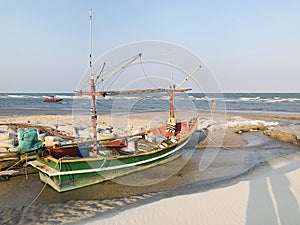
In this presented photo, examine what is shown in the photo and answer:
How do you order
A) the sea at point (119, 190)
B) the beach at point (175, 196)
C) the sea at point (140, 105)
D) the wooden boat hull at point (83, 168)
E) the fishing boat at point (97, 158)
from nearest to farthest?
the beach at point (175, 196), the sea at point (119, 190), the wooden boat hull at point (83, 168), the fishing boat at point (97, 158), the sea at point (140, 105)

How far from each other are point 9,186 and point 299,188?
10344 mm

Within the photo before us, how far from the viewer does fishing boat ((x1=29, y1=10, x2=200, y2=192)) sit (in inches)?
351

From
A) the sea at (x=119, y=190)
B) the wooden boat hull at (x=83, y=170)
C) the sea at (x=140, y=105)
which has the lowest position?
the sea at (x=119, y=190)

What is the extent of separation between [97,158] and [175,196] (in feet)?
10.4

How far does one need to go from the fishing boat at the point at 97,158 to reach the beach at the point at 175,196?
0.34m

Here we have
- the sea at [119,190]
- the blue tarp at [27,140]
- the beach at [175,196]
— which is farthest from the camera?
the blue tarp at [27,140]

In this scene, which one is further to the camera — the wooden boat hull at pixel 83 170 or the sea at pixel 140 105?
the sea at pixel 140 105

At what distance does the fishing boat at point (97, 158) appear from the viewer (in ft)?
29.2

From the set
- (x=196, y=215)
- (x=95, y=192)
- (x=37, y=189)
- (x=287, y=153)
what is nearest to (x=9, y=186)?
(x=37, y=189)

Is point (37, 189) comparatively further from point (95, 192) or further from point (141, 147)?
point (141, 147)

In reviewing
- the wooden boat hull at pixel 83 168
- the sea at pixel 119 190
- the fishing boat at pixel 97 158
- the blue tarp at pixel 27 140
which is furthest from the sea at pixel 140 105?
the blue tarp at pixel 27 140

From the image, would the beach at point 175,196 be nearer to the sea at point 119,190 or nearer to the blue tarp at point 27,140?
the sea at point 119,190

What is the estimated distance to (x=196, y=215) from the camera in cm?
661

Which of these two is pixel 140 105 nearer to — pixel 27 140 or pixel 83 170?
pixel 27 140
